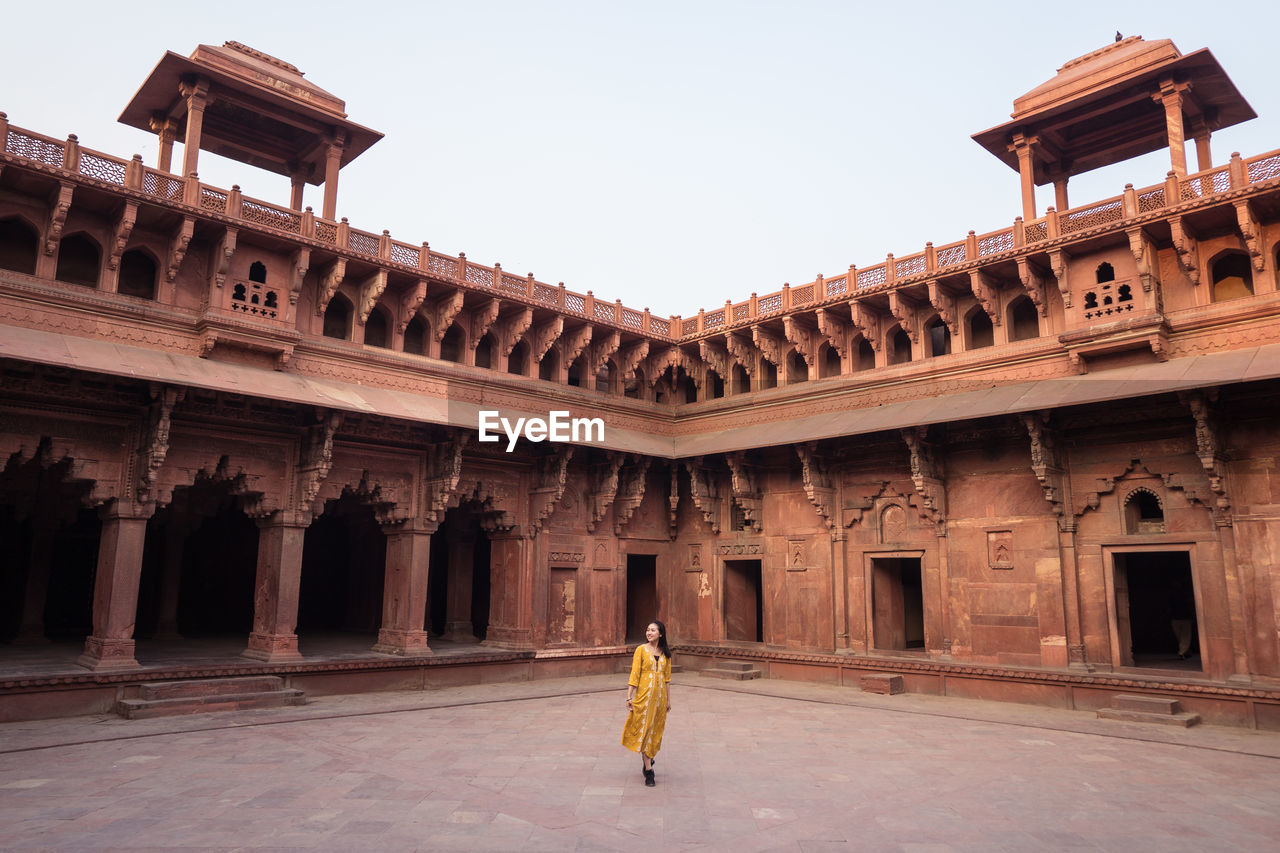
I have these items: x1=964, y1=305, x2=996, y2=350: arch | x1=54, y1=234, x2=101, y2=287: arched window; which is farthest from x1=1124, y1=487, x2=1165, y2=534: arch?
x1=54, y1=234, x2=101, y2=287: arched window

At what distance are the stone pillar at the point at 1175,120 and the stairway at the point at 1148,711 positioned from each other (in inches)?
336

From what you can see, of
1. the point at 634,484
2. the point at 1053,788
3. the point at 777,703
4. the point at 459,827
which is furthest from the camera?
the point at 634,484

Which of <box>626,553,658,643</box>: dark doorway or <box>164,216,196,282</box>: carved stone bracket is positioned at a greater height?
<box>164,216,196,282</box>: carved stone bracket

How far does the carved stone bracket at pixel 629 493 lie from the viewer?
19328 millimetres

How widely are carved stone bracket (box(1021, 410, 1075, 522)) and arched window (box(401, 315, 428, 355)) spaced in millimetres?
11342

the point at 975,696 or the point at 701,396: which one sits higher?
the point at 701,396

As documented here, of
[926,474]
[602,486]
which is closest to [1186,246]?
[926,474]

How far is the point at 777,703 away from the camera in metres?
14.4

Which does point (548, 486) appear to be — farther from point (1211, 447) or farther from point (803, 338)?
point (1211, 447)

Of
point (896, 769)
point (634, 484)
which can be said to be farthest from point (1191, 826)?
point (634, 484)

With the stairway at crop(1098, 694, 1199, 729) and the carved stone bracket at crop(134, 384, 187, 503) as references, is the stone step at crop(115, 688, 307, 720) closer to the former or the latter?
the carved stone bracket at crop(134, 384, 187, 503)

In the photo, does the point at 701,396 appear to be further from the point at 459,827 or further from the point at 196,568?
the point at 459,827

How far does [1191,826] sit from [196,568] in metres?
21.3

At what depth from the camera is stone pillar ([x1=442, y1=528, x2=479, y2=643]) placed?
19.7 meters
